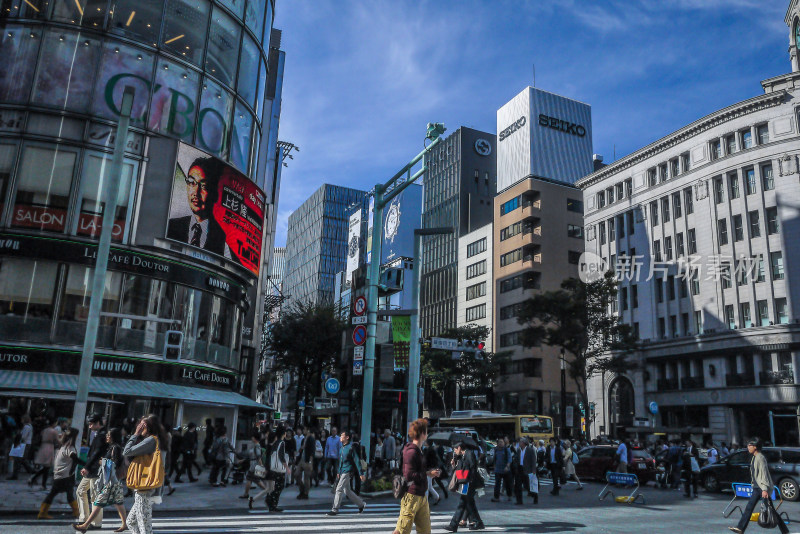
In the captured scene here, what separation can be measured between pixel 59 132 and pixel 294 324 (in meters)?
29.2

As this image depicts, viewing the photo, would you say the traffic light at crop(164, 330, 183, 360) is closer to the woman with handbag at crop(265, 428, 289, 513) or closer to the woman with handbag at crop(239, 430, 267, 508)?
the woman with handbag at crop(239, 430, 267, 508)

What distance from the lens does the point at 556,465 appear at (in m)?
20.9

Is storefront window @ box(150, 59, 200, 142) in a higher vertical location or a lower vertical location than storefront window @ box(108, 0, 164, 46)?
lower

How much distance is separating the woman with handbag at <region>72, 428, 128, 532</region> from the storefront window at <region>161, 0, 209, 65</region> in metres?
21.4

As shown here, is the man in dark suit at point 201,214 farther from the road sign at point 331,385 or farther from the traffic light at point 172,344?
the traffic light at point 172,344

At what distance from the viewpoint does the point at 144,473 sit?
8.64 m

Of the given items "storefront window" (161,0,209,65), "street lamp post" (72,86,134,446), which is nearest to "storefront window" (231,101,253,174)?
"storefront window" (161,0,209,65)

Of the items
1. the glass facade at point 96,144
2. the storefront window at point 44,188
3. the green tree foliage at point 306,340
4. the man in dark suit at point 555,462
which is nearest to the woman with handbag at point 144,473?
the glass facade at point 96,144

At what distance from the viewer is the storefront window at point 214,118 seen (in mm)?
28375

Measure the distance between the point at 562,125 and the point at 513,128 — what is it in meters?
6.29

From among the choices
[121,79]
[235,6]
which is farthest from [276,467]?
[235,6]

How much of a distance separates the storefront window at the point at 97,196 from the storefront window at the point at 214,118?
3781mm

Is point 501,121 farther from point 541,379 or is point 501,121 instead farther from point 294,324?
point 294,324

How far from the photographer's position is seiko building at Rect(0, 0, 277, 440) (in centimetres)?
2331
